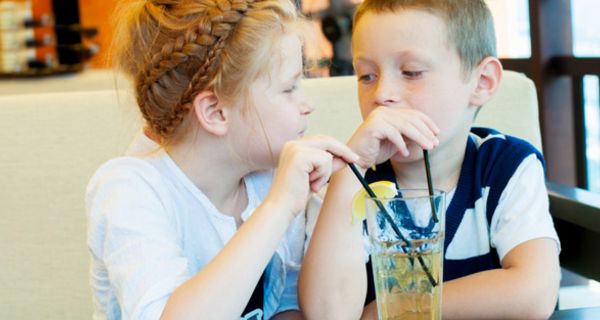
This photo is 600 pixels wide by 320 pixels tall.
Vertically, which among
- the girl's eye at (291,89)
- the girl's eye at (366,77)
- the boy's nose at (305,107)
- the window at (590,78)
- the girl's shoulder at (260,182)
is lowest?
the window at (590,78)

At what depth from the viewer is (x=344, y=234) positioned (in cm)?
134

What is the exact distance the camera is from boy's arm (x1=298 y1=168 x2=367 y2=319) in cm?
134

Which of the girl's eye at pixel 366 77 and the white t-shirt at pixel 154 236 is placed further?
the girl's eye at pixel 366 77

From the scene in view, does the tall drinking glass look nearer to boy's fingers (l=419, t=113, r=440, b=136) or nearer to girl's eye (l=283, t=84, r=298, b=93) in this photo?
boy's fingers (l=419, t=113, r=440, b=136)

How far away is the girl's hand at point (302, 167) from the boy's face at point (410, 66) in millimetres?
206

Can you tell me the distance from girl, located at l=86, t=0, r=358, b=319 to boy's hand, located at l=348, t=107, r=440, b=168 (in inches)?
3.3

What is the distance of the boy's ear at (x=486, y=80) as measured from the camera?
60.6 inches

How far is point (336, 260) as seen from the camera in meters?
1.35

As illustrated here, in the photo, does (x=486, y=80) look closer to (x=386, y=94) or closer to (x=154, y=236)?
(x=386, y=94)

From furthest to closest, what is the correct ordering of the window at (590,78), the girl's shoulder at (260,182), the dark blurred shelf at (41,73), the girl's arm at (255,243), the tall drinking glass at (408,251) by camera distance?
the window at (590,78) → the dark blurred shelf at (41,73) → the girl's shoulder at (260,182) → the girl's arm at (255,243) → the tall drinking glass at (408,251)

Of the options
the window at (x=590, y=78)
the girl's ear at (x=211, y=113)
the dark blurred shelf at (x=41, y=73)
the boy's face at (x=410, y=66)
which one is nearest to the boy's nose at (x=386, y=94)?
the boy's face at (x=410, y=66)

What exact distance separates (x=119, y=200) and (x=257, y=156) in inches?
9.1

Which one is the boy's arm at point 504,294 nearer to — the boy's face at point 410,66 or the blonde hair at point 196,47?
the boy's face at point 410,66

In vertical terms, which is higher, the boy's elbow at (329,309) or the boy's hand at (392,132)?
the boy's hand at (392,132)
